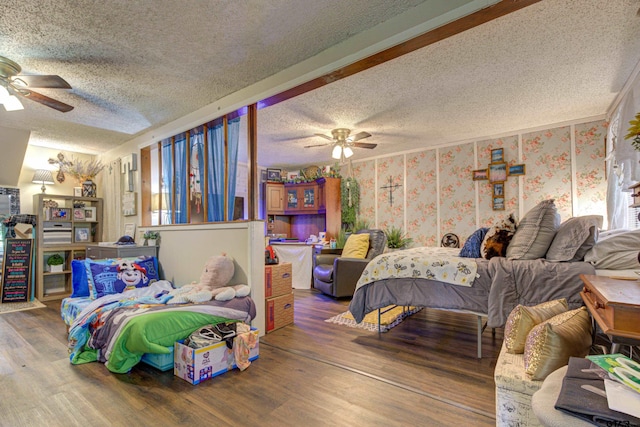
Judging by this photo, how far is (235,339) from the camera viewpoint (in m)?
2.39

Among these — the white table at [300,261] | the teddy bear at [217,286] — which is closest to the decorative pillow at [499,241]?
the teddy bear at [217,286]

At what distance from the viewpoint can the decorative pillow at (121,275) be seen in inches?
125

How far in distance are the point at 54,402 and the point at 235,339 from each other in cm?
111

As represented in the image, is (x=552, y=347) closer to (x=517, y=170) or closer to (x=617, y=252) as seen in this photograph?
(x=617, y=252)

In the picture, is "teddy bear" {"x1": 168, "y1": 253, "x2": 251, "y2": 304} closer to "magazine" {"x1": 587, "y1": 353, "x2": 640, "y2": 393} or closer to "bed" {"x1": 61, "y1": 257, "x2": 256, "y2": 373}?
"bed" {"x1": 61, "y1": 257, "x2": 256, "y2": 373}

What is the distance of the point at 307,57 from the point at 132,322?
2469 mm

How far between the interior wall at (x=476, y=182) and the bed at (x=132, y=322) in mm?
3639

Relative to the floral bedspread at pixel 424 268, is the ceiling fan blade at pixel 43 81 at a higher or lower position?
higher

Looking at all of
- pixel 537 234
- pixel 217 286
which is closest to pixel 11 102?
pixel 217 286

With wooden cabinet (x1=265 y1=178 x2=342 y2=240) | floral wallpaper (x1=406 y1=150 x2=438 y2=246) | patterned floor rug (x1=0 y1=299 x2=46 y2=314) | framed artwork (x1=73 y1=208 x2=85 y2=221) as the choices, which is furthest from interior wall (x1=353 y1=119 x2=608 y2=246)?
patterned floor rug (x1=0 y1=299 x2=46 y2=314)

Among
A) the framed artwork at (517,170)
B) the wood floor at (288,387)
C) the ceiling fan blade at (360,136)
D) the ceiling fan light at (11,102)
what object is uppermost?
the ceiling fan blade at (360,136)

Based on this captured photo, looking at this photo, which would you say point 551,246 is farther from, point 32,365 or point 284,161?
point 284,161

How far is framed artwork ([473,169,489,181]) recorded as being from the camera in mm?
4840

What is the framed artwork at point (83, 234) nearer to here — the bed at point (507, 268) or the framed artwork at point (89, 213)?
the framed artwork at point (89, 213)
